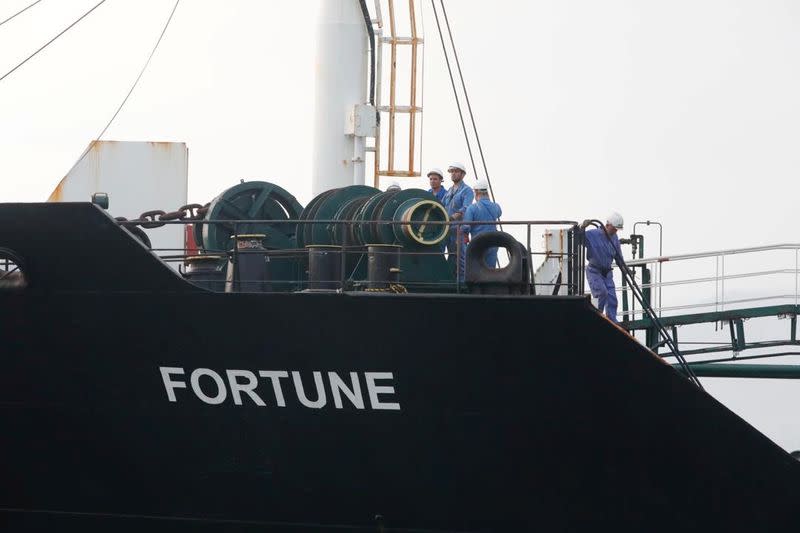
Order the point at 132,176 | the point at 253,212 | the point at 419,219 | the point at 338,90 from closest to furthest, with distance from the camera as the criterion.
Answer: the point at 419,219 < the point at 253,212 < the point at 132,176 < the point at 338,90

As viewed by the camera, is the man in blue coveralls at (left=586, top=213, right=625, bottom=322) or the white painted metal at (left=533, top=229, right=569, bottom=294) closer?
the man in blue coveralls at (left=586, top=213, right=625, bottom=322)

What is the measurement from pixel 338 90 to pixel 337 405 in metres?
5.30

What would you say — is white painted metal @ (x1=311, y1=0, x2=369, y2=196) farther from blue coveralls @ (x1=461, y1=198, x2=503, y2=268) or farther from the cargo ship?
the cargo ship

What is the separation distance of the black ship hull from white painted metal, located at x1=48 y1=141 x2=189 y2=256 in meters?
3.44

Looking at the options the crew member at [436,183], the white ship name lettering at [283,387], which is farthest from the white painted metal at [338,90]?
the white ship name lettering at [283,387]

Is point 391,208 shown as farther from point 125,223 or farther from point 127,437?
point 127,437

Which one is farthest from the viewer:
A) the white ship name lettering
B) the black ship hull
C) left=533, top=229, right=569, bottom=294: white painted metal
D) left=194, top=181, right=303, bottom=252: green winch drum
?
left=533, top=229, right=569, bottom=294: white painted metal

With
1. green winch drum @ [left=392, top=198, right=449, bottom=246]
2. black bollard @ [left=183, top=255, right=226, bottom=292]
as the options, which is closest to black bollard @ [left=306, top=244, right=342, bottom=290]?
green winch drum @ [left=392, top=198, right=449, bottom=246]

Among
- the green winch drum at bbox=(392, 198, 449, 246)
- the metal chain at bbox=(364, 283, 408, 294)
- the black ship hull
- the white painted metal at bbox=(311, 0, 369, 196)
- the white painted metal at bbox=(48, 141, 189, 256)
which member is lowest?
the black ship hull

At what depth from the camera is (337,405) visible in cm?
1103

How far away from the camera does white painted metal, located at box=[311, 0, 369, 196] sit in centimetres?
1520

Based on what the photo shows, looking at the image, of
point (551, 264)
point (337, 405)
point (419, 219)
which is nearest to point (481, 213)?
point (419, 219)

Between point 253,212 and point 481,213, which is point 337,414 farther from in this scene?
point 253,212

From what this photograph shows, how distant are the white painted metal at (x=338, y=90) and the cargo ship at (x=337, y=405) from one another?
12.3 feet
